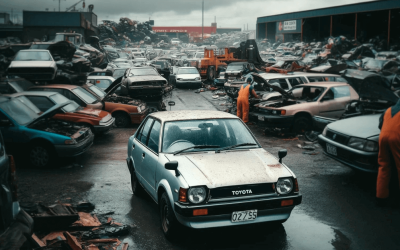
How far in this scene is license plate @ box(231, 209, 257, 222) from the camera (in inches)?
178

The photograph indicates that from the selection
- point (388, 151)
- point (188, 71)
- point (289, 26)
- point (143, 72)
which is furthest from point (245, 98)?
point (289, 26)

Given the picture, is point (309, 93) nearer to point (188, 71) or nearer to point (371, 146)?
point (371, 146)

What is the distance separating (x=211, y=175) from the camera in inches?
184

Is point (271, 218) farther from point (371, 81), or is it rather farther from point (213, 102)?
point (213, 102)

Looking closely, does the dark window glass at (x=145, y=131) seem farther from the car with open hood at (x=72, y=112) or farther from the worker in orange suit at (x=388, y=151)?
the car with open hood at (x=72, y=112)

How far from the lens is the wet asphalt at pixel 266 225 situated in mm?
4961

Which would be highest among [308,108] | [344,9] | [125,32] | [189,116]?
[344,9]

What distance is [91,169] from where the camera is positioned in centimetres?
864

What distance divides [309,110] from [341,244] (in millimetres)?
7503

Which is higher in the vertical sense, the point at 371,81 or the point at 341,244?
the point at 371,81

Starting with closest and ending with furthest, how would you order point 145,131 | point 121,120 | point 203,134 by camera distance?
point 203,134 < point 145,131 < point 121,120

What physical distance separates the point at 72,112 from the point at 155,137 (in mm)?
5903

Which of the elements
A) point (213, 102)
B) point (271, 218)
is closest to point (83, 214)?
point (271, 218)

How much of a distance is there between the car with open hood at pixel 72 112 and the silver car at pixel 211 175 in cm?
541
